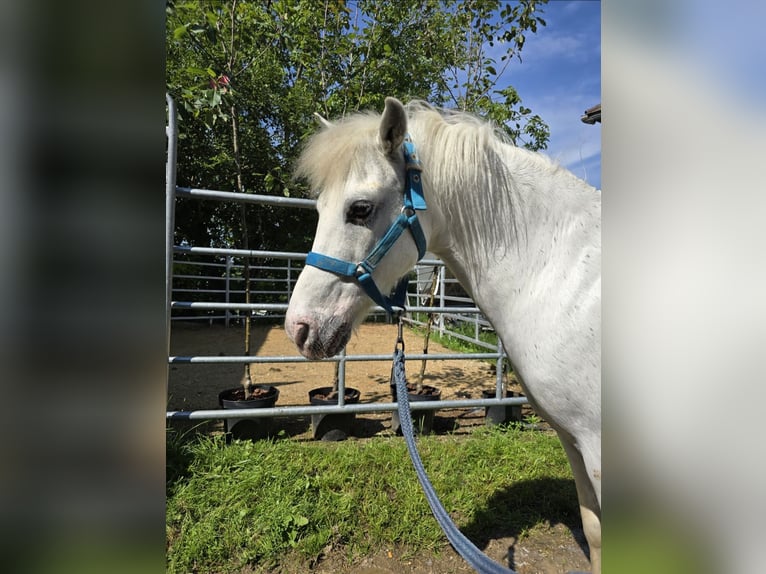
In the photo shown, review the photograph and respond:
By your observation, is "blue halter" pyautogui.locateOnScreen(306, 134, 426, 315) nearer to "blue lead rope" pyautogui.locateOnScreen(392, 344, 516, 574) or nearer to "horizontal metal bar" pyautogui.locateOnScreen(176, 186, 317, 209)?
"blue lead rope" pyautogui.locateOnScreen(392, 344, 516, 574)

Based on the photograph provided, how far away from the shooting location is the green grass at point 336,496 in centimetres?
200

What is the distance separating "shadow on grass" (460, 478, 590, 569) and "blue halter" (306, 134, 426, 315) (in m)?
1.63

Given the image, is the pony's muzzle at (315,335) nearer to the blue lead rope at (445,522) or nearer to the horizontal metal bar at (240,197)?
the blue lead rope at (445,522)

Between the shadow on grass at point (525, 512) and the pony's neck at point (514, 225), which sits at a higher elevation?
the pony's neck at point (514, 225)

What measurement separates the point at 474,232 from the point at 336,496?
1.75 m

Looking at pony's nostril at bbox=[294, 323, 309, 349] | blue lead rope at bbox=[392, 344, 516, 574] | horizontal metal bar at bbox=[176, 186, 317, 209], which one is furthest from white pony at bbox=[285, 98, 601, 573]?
horizontal metal bar at bbox=[176, 186, 317, 209]

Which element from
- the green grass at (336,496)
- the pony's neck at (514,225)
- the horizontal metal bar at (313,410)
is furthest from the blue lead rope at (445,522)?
the horizontal metal bar at (313,410)

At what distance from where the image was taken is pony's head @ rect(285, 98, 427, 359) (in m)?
1.42

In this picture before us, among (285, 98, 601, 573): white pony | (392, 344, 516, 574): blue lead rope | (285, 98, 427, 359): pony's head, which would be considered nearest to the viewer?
(392, 344, 516, 574): blue lead rope

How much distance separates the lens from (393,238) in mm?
1479
